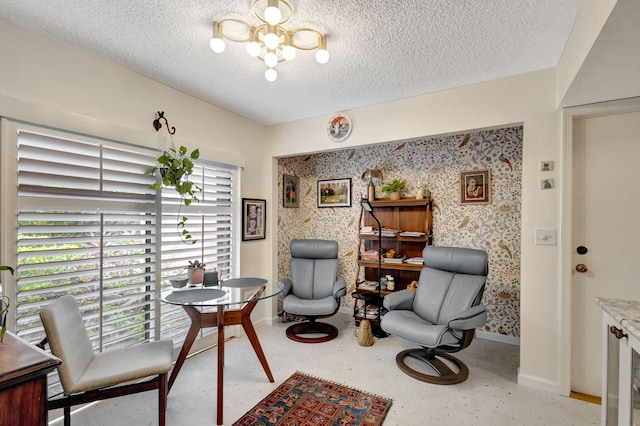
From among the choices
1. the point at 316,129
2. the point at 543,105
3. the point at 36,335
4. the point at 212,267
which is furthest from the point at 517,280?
the point at 36,335

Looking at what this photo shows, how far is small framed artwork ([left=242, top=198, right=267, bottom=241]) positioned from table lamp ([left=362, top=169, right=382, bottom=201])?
132cm

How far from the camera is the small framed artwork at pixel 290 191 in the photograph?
158 inches

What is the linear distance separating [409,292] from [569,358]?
1302 millimetres

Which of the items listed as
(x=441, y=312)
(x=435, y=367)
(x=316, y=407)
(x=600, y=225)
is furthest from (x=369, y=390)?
(x=600, y=225)

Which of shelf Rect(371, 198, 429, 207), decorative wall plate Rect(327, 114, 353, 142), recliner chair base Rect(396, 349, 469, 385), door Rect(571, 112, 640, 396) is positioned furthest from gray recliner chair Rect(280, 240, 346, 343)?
door Rect(571, 112, 640, 396)

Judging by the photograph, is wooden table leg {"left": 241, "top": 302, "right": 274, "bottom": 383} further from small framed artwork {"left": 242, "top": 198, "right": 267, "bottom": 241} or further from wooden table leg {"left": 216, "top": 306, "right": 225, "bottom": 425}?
small framed artwork {"left": 242, "top": 198, "right": 267, "bottom": 241}

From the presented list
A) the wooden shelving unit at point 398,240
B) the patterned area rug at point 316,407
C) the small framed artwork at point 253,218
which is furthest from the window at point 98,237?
the wooden shelving unit at point 398,240

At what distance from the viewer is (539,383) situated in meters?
2.29

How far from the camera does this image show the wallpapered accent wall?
318cm

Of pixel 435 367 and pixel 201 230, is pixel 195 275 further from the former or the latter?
pixel 435 367

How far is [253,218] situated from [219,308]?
1576 mm

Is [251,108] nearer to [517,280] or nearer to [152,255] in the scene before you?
[152,255]

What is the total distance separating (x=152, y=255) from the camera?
2.44 meters

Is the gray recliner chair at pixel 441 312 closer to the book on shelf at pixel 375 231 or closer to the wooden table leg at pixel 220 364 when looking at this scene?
the book on shelf at pixel 375 231
